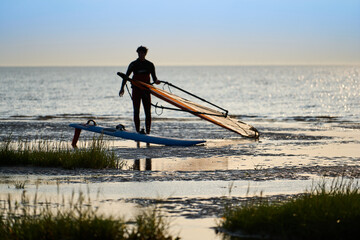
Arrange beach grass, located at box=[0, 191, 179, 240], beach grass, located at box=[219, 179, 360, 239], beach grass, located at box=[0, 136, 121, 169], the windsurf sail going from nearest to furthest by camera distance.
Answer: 1. beach grass, located at box=[0, 191, 179, 240]
2. beach grass, located at box=[219, 179, 360, 239]
3. beach grass, located at box=[0, 136, 121, 169]
4. the windsurf sail

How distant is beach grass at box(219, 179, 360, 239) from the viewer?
21.9ft

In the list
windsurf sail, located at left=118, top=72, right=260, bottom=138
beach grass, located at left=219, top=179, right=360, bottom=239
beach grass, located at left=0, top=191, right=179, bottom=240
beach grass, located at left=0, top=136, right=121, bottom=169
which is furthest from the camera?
windsurf sail, located at left=118, top=72, right=260, bottom=138

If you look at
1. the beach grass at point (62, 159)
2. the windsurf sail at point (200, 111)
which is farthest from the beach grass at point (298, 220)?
the windsurf sail at point (200, 111)

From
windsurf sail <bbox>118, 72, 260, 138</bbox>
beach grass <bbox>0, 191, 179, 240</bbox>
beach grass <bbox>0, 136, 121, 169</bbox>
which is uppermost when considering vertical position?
windsurf sail <bbox>118, 72, 260, 138</bbox>

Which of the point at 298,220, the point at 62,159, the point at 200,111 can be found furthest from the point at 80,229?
the point at 200,111

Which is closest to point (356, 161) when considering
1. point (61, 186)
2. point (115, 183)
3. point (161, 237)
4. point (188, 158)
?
point (188, 158)

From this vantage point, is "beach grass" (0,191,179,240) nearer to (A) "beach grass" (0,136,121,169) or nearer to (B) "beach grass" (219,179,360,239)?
(B) "beach grass" (219,179,360,239)

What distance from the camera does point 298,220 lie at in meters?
6.83

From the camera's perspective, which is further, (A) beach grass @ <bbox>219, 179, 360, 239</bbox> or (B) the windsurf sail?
(B) the windsurf sail

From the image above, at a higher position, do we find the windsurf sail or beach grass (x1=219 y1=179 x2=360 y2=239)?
the windsurf sail

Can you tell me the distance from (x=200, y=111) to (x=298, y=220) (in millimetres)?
10486

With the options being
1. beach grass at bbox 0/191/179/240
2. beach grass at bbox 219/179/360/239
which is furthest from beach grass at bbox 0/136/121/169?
beach grass at bbox 0/191/179/240

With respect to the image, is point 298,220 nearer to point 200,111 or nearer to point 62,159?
point 62,159

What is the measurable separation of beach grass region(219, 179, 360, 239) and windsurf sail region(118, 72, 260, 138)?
8877mm
